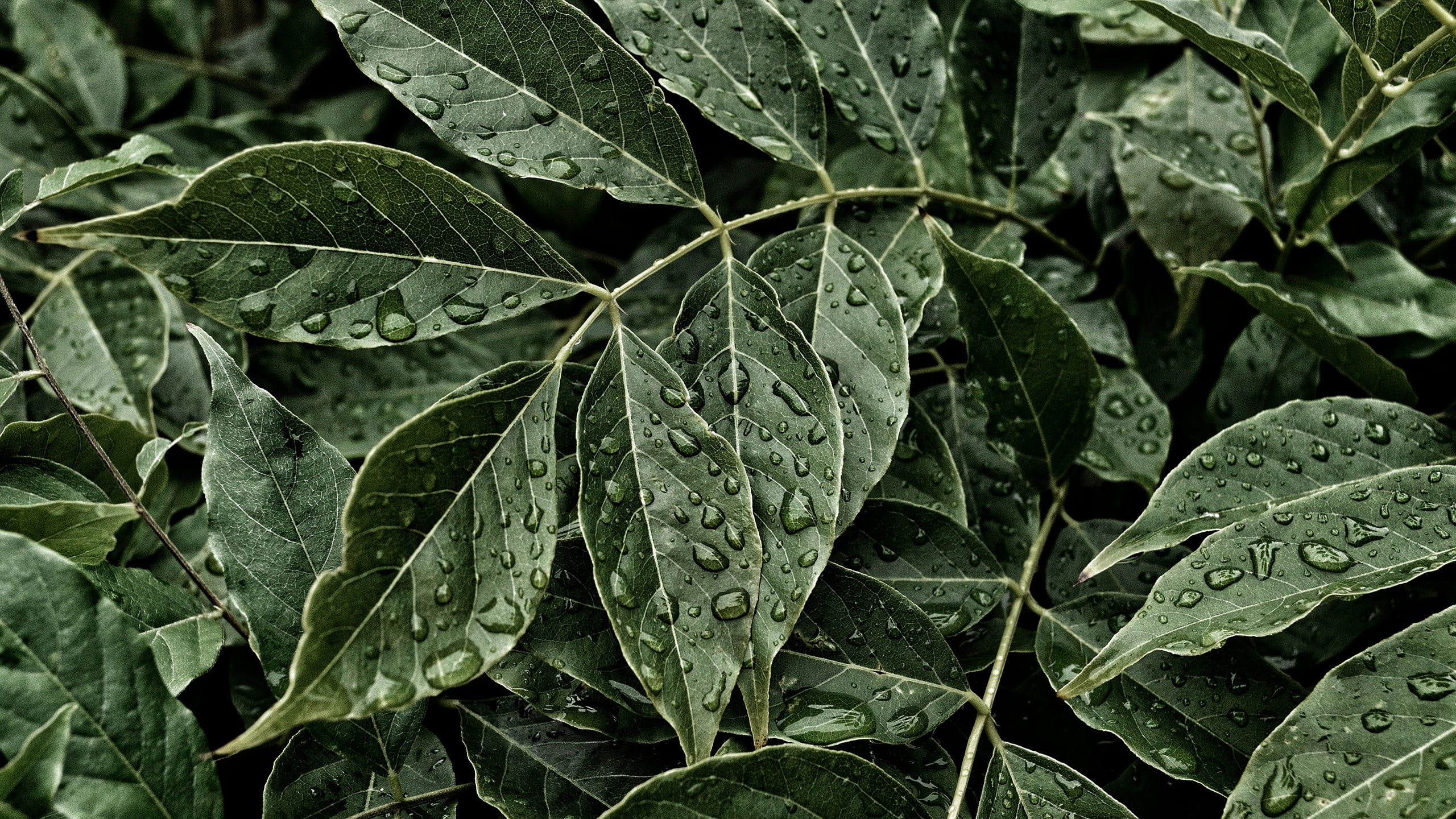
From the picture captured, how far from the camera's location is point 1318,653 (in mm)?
761

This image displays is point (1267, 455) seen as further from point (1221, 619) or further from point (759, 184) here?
point (759, 184)

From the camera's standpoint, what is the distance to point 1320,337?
0.78 metres

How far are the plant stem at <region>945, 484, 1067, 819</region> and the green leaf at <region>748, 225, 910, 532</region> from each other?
182 mm

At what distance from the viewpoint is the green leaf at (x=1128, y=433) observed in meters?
0.83

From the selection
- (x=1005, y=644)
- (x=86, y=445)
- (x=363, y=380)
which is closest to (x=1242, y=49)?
(x=1005, y=644)

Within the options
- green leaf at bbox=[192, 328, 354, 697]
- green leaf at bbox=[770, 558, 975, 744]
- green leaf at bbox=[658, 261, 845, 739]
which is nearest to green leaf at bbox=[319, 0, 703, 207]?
green leaf at bbox=[658, 261, 845, 739]

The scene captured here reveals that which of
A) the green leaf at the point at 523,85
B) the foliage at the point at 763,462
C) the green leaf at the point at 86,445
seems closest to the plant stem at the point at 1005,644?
the foliage at the point at 763,462

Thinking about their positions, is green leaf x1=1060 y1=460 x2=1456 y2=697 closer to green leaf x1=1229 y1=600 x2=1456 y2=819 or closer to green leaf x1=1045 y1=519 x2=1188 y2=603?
green leaf x1=1229 y1=600 x2=1456 y2=819

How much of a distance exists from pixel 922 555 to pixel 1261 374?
1.32 ft

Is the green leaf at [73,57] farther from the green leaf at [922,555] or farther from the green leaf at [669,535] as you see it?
the green leaf at [922,555]

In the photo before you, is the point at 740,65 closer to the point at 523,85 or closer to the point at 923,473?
the point at 523,85

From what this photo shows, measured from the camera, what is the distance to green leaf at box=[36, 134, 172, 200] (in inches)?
28.3

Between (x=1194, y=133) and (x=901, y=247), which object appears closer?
(x=901, y=247)

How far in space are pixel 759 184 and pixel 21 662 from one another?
0.86 metres
